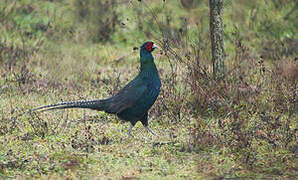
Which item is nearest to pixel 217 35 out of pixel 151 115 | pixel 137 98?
pixel 151 115

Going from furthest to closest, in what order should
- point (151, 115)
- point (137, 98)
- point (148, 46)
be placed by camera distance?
1. point (151, 115)
2. point (148, 46)
3. point (137, 98)

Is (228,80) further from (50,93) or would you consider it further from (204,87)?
(50,93)

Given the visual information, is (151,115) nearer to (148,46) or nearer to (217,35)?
(148,46)

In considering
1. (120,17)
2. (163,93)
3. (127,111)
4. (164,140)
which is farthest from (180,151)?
(120,17)

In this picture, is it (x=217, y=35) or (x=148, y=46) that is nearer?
(x=148, y=46)

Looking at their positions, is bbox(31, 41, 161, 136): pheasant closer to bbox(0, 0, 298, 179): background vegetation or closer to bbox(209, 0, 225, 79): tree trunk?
bbox(0, 0, 298, 179): background vegetation

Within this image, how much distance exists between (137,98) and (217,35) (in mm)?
1772

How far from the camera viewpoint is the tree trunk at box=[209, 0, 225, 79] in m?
7.76

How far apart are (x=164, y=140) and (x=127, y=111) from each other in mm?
572

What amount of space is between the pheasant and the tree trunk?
50.1 inches

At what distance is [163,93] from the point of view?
A: 25.4ft

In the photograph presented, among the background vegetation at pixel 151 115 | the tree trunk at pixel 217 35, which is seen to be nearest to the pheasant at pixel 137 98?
the background vegetation at pixel 151 115

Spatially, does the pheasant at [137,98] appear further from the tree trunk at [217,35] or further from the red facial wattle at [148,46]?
the tree trunk at [217,35]

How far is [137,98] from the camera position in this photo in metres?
6.68
